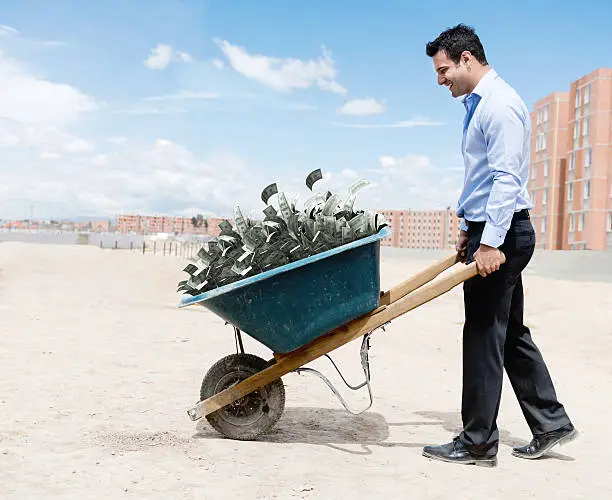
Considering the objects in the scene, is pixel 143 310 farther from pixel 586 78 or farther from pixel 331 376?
pixel 586 78

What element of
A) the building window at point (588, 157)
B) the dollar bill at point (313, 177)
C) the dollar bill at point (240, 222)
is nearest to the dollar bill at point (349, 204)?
the dollar bill at point (313, 177)

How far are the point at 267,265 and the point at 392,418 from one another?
5.27 ft

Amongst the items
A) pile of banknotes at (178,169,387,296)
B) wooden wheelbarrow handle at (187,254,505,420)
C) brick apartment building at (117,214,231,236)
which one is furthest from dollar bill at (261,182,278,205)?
brick apartment building at (117,214,231,236)

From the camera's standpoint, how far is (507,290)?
10.5 ft

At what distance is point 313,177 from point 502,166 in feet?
3.05

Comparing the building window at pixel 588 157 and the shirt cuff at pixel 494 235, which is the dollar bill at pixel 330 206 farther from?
the building window at pixel 588 157

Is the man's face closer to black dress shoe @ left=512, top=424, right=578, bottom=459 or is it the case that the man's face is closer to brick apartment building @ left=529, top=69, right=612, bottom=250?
black dress shoe @ left=512, top=424, right=578, bottom=459

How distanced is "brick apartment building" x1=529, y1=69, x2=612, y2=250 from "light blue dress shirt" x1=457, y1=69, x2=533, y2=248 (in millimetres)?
39581

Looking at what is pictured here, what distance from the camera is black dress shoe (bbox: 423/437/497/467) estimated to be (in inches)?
127

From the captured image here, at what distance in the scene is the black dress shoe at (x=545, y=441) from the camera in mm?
3410

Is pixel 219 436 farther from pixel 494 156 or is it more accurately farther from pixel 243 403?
pixel 494 156

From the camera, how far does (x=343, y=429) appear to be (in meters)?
3.82

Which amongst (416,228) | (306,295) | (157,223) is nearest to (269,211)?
(306,295)

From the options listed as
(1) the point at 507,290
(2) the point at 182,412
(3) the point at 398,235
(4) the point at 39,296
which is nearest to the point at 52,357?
(2) the point at 182,412
